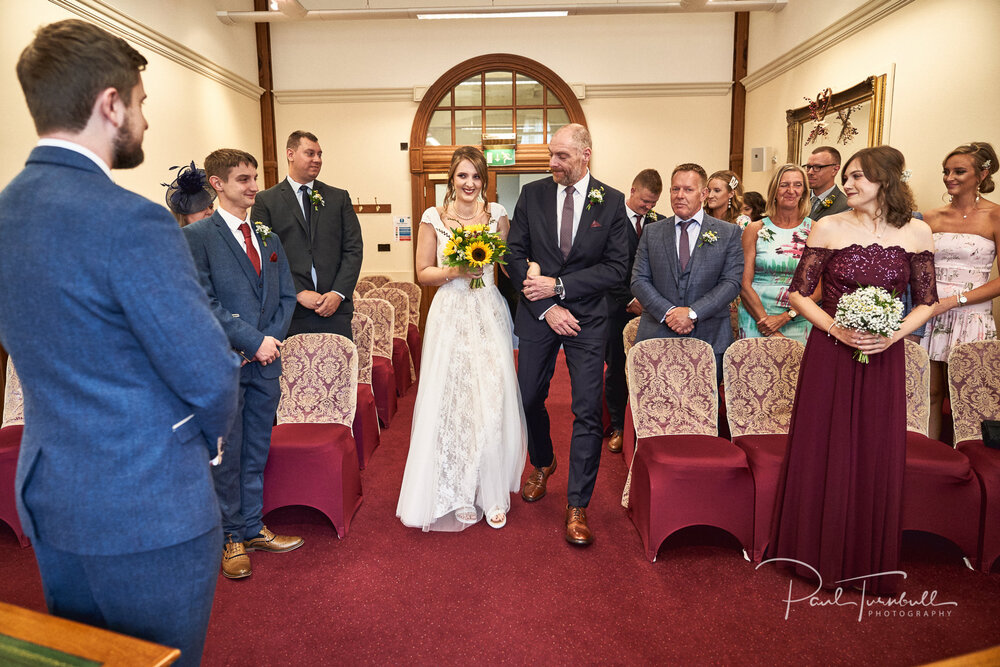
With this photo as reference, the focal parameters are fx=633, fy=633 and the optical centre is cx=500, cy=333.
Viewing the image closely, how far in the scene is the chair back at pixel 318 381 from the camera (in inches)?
146

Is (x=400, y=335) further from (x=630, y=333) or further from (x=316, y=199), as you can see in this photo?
(x=630, y=333)

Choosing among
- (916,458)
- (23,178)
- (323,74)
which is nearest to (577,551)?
(916,458)

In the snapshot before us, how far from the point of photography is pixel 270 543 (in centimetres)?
326

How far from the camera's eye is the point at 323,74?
9250mm

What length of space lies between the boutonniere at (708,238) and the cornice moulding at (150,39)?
547cm

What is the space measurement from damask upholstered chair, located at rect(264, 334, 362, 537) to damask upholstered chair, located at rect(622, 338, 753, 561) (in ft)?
5.21

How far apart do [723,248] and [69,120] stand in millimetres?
3382

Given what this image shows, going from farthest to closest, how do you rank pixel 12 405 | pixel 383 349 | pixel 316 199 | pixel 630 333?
pixel 383 349 → pixel 630 333 → pixel 316 199 → pixel 12 405

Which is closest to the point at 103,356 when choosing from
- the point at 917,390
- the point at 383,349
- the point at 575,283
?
the point at 575,283

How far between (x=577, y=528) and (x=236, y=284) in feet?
6.86

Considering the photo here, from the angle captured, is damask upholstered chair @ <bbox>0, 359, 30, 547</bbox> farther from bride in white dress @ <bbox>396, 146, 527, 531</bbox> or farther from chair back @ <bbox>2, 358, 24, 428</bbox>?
bride in white dress @ <bbox>396, 146, 527, 531</bbox>

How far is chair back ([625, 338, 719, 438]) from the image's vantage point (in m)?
3.48

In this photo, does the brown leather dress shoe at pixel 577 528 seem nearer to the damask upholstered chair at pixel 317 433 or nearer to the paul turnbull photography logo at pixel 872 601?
the paul turnbull photography logo at pixel 872 601

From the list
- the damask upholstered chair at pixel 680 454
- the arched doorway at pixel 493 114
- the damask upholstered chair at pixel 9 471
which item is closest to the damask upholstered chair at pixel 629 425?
the damask upholstered chair at pixel 680 454
